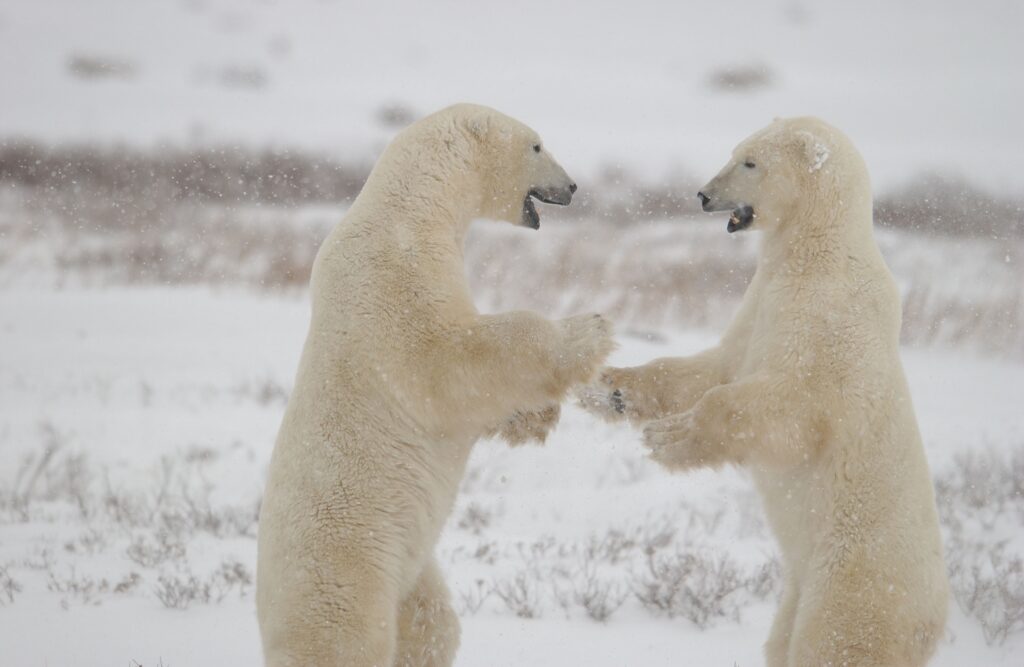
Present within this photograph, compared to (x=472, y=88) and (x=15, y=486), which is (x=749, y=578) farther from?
(x=472, y=88)

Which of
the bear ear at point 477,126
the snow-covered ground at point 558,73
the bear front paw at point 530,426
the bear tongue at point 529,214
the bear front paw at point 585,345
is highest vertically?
the snow-covered ground at point 558,73

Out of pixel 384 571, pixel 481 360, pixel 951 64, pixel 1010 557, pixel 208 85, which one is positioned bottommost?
pixel 1010 557

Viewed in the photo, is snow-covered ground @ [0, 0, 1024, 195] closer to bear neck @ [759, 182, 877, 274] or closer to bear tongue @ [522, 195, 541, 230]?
bear neck @ [759, 182, 877, 274]

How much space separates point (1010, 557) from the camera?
5555 mm

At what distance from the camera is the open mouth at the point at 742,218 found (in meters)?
3.84

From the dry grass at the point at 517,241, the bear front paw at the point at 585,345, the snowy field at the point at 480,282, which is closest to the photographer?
the bear front paw at the point at 585,345

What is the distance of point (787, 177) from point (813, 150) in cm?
13

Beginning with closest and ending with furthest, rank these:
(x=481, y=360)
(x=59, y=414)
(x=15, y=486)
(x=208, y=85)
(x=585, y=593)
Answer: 1. (x=481, y=360)
2. (x=585, y=593)
3. (x=15, y=486)
4. (x=59, y=414)
5. (x=208, y=85)

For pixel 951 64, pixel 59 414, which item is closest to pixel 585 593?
pixel 59 414

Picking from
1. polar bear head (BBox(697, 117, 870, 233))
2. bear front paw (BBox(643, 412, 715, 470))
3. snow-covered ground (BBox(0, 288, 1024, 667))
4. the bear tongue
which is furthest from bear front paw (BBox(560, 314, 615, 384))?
snow-covered ground (BBox(0, 288, 1024, 667))

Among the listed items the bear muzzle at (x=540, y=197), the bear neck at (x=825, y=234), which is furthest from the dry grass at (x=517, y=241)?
the bear neck at (x=825, y=234)

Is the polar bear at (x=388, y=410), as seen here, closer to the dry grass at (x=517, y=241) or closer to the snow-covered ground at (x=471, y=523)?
the snow-covered ground at (x=471, y=523)

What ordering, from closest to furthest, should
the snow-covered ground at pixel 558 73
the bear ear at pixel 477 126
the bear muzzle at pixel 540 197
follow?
the bear ear at pixel 477 126, the bear muzzle at pixel 540 197, the snow-covered ground at pixel 558 73

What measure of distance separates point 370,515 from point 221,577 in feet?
7.69
